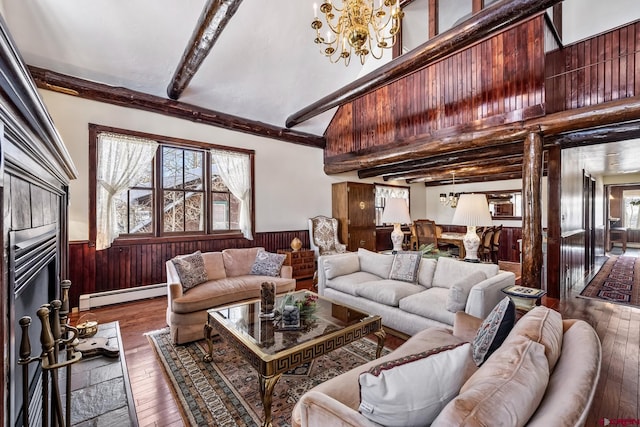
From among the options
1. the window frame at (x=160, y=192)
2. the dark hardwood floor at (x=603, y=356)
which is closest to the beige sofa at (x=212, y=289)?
the dark hardwood floor at (x=603, y=356)

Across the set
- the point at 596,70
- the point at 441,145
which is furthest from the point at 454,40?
the point at 596,70

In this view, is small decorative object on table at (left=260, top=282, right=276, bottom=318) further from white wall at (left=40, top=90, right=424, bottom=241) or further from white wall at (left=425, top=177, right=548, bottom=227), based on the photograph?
white wall at (left=425, top=177, right=548, bottom=227)

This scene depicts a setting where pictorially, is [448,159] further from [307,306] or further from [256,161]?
[307,306]

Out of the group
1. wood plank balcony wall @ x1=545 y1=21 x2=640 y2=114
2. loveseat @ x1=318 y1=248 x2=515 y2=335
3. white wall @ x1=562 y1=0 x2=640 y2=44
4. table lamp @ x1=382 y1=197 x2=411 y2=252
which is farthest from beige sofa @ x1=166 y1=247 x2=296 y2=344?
white wall @ x1=562 y1=0 x2=640 y2=44

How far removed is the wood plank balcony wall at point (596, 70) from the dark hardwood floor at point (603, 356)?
8.66ft

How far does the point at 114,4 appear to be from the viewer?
3.03 metres

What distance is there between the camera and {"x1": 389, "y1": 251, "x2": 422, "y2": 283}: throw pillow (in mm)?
3195

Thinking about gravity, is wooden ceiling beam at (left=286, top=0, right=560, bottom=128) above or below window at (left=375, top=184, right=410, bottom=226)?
above

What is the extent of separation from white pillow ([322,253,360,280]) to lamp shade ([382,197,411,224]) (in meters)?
0.73

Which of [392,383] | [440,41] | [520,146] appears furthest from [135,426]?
[520,146]

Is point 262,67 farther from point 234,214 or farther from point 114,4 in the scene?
point 234,214

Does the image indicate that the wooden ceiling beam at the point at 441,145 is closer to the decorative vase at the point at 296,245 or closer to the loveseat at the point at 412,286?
the decorative vase at the point at 296,245

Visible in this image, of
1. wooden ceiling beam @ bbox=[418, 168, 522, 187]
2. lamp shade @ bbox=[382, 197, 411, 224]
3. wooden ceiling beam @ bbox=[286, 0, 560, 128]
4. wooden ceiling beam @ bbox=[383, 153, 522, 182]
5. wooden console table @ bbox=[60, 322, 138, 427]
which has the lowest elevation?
wooden console table @ bbox=[60, 322, 138, 427]

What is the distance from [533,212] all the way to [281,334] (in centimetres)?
347
